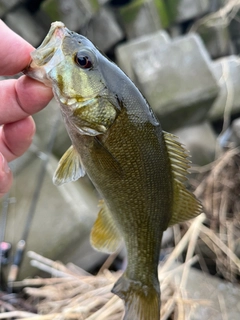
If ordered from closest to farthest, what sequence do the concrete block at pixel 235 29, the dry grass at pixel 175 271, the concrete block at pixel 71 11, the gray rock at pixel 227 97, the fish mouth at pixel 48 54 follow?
the fish mouth at pixel 48 54 → the dry grass at pixel 175 271 → the gray rock at pixel 227 97 → the concrete block at pixel 71 11 → the concrete block at pixel 235 29

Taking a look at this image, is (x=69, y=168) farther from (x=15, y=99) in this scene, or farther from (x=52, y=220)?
(x=52, y=220)

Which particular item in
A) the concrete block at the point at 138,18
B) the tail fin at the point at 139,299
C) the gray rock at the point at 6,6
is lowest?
the tail fin at the point at 139,299

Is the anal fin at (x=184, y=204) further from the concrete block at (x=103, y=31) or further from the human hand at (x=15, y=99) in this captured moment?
the concrete block at (x=103, y=31)

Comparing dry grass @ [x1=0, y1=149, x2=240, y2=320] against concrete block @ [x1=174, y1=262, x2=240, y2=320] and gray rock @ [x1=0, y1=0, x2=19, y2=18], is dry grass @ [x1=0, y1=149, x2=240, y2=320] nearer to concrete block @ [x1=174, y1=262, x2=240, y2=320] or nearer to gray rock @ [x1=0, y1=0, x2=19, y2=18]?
concrete block @ [x1=174, y1=262, x2=240, y2=320]

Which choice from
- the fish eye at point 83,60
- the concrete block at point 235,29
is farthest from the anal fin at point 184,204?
the concrete block at point 235,29

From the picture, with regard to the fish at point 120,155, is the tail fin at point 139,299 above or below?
below

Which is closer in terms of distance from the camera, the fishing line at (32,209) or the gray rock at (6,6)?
the fishing line at (32,209)
